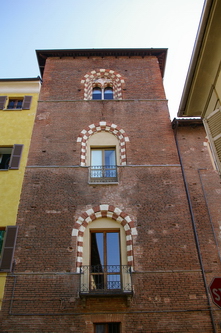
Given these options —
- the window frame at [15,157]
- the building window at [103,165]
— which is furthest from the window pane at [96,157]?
the window frame at [15,157]

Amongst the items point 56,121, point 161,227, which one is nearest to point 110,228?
point 161,227

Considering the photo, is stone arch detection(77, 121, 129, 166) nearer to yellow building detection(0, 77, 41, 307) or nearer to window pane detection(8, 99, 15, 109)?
yellow building detection(0, 77, 41, 307)

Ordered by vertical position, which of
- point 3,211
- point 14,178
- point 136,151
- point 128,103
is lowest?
point 3,211

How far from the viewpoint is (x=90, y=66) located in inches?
643

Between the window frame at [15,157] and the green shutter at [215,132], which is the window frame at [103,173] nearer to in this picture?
the window frame at [15,157]

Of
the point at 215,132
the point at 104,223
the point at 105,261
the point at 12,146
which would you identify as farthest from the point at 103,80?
the point at 105,261

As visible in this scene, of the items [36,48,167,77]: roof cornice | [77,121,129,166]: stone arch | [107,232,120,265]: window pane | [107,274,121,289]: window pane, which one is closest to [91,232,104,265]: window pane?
[107,232,120,265]: window pane

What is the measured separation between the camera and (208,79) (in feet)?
25.2

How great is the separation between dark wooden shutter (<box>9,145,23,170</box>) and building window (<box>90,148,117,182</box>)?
127 inches

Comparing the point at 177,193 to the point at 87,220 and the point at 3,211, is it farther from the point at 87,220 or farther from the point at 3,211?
the point at 3,211

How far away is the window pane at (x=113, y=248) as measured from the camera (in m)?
9.86

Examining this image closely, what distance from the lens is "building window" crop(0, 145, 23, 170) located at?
38.9ft

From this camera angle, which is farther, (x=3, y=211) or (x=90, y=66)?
(x=90, y=66)

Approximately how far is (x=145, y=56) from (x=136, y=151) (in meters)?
7.48
